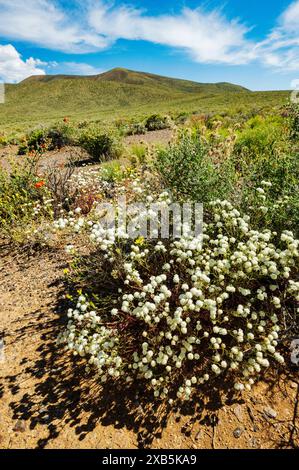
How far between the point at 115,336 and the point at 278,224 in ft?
7.43

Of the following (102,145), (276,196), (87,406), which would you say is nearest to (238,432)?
(87,406)

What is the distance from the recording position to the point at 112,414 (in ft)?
8.93

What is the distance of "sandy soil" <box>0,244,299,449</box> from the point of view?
2.48 m

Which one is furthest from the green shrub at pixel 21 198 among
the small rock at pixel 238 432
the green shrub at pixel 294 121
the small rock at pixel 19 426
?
the small rock at pixel 238 432

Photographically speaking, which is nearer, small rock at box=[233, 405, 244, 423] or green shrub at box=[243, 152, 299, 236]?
small rock at box=[233, 405, 244, 423]

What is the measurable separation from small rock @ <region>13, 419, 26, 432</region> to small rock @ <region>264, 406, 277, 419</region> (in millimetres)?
2191

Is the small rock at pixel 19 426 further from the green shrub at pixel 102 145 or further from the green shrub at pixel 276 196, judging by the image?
the green shrub at pixel 102 145

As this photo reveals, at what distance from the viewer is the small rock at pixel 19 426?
268cm

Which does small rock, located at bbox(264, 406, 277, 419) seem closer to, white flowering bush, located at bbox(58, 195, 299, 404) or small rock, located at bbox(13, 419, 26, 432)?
white flowering bush, located at bbox(58, 195, 299, 404)

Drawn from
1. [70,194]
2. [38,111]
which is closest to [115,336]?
[70,194]

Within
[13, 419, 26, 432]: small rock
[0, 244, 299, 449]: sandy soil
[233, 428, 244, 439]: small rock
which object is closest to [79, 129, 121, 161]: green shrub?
[0, 244, 299, 449]: sandy soil

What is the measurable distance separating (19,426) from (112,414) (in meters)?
0.87

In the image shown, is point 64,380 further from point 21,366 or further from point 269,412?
point 269,412

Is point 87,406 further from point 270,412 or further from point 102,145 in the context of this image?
point 102,145
